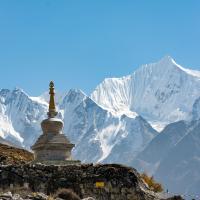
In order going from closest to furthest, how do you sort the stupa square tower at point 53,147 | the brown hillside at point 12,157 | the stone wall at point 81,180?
the stone wall at point 81,180, the brown hillside at point 12,157, the stupa square tower at point 53,147

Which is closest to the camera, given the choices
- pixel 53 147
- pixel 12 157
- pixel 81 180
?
pixel 81 180

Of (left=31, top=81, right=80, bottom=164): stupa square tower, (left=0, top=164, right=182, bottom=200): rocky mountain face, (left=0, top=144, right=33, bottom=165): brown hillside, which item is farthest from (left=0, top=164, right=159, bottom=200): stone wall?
(left=31, top=81, right=80, bottom=164): stupa square tower

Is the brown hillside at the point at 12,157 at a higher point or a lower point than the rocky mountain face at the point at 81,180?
higher

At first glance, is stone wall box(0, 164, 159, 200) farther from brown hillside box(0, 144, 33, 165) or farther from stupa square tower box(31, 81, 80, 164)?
stupa square tower box(31, 81, 80, 164)

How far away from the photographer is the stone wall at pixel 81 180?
30.9m

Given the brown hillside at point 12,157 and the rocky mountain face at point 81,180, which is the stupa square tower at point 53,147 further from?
the rocky mountain face at point 81,180

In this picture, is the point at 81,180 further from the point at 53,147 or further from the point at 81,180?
the point at 53,147

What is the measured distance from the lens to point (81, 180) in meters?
31.5

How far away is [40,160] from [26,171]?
8911 millimetres

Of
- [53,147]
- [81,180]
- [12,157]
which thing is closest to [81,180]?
[81,180]

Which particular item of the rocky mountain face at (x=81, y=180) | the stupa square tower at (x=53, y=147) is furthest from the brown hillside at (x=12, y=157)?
the rocky mountain face at (x=81, y=180)

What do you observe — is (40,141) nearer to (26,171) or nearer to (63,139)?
(63,139)

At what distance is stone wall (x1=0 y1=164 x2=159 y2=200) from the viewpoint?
1217 inches

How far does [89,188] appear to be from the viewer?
103ft
